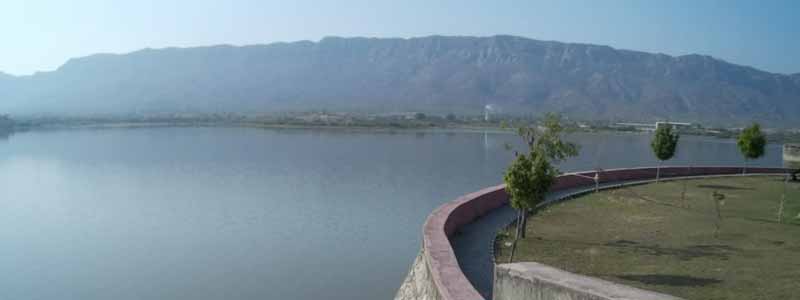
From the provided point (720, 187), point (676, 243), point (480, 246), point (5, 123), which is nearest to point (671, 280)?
point (676, 243)

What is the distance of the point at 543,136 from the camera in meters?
13.1

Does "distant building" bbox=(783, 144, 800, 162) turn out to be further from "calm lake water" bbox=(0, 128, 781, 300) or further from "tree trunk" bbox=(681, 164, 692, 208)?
"tree trunk" bbox=(681, 164, 692, 208)

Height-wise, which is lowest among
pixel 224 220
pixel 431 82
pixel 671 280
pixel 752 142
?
pixel 224 220

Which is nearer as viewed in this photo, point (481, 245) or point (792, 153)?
point (481, 245)

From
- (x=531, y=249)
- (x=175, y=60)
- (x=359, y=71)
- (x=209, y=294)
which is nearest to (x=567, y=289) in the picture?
(x=531, y=249)

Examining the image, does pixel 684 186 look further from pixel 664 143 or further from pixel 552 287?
pixel 552 287

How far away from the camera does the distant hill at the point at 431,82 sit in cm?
12269

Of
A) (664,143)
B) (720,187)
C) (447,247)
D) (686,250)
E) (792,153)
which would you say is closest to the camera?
(447,247)

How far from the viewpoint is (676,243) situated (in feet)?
34.4

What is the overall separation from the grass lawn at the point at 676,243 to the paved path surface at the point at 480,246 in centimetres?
30

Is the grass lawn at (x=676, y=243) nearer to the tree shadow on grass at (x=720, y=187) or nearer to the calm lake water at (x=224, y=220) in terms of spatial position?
the tree shadow on grass at (x=720, y=187)

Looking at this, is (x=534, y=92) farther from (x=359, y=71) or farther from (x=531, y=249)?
(x=531, y=249)

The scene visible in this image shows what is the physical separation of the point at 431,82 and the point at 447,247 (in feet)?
431

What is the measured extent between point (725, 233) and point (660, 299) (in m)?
7.10
